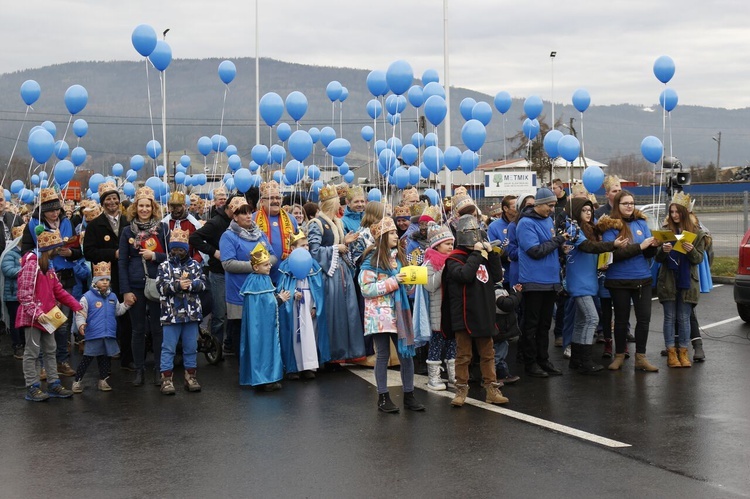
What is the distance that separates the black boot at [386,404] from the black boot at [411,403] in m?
0.10

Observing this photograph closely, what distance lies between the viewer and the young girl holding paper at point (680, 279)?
9797 millimetres

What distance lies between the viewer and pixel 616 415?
25.3 ft

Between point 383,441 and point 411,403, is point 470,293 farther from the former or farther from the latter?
point 383,441

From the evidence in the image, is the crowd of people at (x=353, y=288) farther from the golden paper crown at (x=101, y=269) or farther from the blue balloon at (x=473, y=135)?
the blue balloon at (x=473, y=135)

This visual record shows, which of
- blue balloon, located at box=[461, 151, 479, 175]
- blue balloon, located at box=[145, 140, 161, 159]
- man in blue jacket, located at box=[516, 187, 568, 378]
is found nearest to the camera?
man in blue jacket, located at box=[516, 187, 568, 378]

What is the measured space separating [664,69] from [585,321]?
15.3ft

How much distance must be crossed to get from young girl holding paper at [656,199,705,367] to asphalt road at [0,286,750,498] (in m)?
0.33

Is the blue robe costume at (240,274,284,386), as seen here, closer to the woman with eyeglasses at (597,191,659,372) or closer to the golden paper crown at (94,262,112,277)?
the golden paper crown at (94,262,112,277)

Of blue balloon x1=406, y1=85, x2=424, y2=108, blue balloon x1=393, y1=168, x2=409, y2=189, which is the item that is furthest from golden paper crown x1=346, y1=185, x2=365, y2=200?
blue balloon x1=393, y1=168, x2=409, y2=189

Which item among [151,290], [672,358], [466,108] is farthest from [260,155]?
[672,358]

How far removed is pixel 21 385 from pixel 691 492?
6.98 meters

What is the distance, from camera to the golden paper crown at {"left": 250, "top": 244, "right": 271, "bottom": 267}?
9367 millimetres

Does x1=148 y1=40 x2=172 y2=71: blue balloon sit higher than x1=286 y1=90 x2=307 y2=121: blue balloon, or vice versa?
x1=148 y1=40 x2=172 y2=71: blue balloon


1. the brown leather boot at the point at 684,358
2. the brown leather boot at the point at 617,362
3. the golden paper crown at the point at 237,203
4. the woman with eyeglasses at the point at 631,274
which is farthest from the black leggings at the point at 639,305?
the golden paper crown at the point at 237,203
